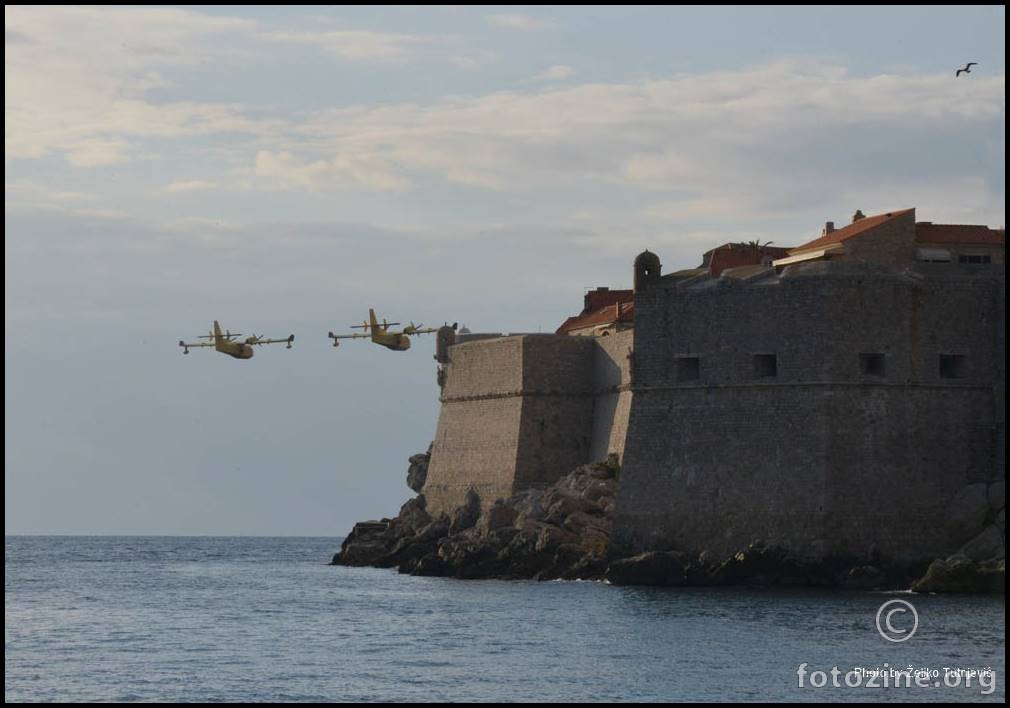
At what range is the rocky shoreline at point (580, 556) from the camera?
34562 millimetres

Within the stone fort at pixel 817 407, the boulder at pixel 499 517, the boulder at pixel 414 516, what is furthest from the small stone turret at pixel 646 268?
the boulder at pixel 414 516

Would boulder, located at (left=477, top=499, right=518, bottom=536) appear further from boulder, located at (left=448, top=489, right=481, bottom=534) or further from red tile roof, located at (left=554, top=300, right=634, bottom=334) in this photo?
red tile roof, located at (left=554, top=300, right=634, bottom=334)

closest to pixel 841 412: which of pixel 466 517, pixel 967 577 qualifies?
pixel 967 577

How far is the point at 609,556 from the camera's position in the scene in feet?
125

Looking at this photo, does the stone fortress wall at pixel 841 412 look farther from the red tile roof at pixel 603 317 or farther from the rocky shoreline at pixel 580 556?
the red tile roof at pixel 603 317

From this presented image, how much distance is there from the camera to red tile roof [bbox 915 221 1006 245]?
136 ft

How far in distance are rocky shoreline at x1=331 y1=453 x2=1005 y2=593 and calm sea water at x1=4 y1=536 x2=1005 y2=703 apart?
724mm

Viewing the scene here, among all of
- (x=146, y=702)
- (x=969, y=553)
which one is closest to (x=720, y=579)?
(x=969, y=553)

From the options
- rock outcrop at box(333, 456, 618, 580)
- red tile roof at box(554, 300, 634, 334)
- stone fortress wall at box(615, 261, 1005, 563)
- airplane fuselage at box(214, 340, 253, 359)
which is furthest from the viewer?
airplane fuselage at box(214, 340, 253, 359)

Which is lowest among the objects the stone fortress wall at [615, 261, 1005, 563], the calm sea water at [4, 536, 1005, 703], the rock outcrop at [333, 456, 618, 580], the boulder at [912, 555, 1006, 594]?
the calm sea water at [4, 536, 1005, 703]

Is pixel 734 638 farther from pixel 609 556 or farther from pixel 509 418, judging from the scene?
pixel 509 418

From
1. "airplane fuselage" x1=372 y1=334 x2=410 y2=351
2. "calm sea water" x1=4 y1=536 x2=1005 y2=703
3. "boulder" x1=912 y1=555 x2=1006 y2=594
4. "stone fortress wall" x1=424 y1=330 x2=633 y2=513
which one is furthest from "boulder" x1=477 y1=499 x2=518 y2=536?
"airplane fuselage" x1=372 y1=334 x2=410 y2=351

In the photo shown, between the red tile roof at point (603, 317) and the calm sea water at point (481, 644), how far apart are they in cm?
962

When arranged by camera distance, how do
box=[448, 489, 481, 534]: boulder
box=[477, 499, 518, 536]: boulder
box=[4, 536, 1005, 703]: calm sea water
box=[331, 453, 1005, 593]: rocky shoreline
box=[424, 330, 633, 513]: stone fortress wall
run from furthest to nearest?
box=[448, 489, 481, 534]: boulder, box=[424, 330, 633, 513]: stone fortress wall, box=[477, 499, 518, 536]: boulder, box=[331, 453, 1005, 593]: rocky shoreline, box=[4, 536, 1005, 703]: calm sea water
